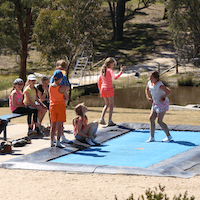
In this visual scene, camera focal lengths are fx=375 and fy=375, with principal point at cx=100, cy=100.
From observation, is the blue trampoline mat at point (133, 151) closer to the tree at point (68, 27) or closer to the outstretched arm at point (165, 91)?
the outstretched arm at point (165, 91)

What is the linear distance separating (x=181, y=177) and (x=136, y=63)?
33.2 meters

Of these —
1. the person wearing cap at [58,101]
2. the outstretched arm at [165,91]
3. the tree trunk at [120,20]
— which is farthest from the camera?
the tree trunk at [120,20]

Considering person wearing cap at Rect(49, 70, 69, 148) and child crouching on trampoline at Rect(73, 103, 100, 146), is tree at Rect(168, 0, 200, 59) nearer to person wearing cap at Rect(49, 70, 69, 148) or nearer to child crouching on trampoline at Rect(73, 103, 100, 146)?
child crouching on trampoline at Rect(73, 103, 100, 146)

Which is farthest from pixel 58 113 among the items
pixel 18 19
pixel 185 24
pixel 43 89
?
pixel 185 24

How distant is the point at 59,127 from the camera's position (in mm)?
7301

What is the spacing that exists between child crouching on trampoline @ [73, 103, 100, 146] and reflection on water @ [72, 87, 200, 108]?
1200cm

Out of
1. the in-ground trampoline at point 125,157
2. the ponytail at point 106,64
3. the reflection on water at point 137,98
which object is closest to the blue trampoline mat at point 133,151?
the in-ground trampoline at point 125,157

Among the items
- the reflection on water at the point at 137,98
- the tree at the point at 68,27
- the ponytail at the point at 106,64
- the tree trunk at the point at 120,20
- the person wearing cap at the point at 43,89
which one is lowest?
the reflection on water at the point at 137,98

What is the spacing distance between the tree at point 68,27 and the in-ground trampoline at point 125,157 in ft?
28.9

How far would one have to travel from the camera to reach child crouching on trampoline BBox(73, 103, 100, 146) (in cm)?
757

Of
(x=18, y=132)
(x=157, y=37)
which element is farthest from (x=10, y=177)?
(x=157, y=37)

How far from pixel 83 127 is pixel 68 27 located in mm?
9790

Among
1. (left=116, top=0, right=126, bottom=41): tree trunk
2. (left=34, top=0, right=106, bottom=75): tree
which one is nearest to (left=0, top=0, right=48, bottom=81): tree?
(left=34, top=0, right=106, bottom=75): tree

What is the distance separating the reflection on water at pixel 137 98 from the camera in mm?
20953
